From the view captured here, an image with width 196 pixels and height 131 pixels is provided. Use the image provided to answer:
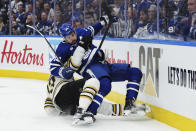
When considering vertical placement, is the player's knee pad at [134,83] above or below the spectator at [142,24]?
below

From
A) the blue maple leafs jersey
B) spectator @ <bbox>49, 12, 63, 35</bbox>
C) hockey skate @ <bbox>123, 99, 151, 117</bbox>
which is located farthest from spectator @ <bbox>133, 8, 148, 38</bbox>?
spectator @ <bbox>49, 12, 63, 35</bbox>

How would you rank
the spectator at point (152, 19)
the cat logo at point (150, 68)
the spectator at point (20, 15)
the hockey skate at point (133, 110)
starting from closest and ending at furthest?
the hockey skate at point (133, 110) → the cat logo at point (150, 68) → the spectator at point (152, 19) → the spectator at point (20, 15)

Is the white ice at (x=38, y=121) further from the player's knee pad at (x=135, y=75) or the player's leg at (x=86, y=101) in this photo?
the player's knee pad at (x=135, y=75)

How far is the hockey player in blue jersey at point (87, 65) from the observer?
4902 mm

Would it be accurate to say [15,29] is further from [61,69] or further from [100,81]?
[100,81]

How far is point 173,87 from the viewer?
450 centimetres

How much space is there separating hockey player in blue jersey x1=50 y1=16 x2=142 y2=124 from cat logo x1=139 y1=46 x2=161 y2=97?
160 millimetres

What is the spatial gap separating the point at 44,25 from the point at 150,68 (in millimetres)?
5124

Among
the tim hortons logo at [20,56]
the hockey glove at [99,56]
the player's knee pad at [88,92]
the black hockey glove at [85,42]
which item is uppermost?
the black hockey glove at [85,42]

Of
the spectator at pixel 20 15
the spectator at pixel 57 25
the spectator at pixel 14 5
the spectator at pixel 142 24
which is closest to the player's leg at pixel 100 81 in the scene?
the spectator at pixel 142 24

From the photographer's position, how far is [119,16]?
7258mm

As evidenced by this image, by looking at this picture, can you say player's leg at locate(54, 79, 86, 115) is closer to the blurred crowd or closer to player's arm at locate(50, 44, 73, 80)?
player's arm at locate(50, 44, 73, 80)

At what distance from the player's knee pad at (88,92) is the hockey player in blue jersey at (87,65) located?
0.41 feet

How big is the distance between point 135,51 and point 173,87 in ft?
4.17
